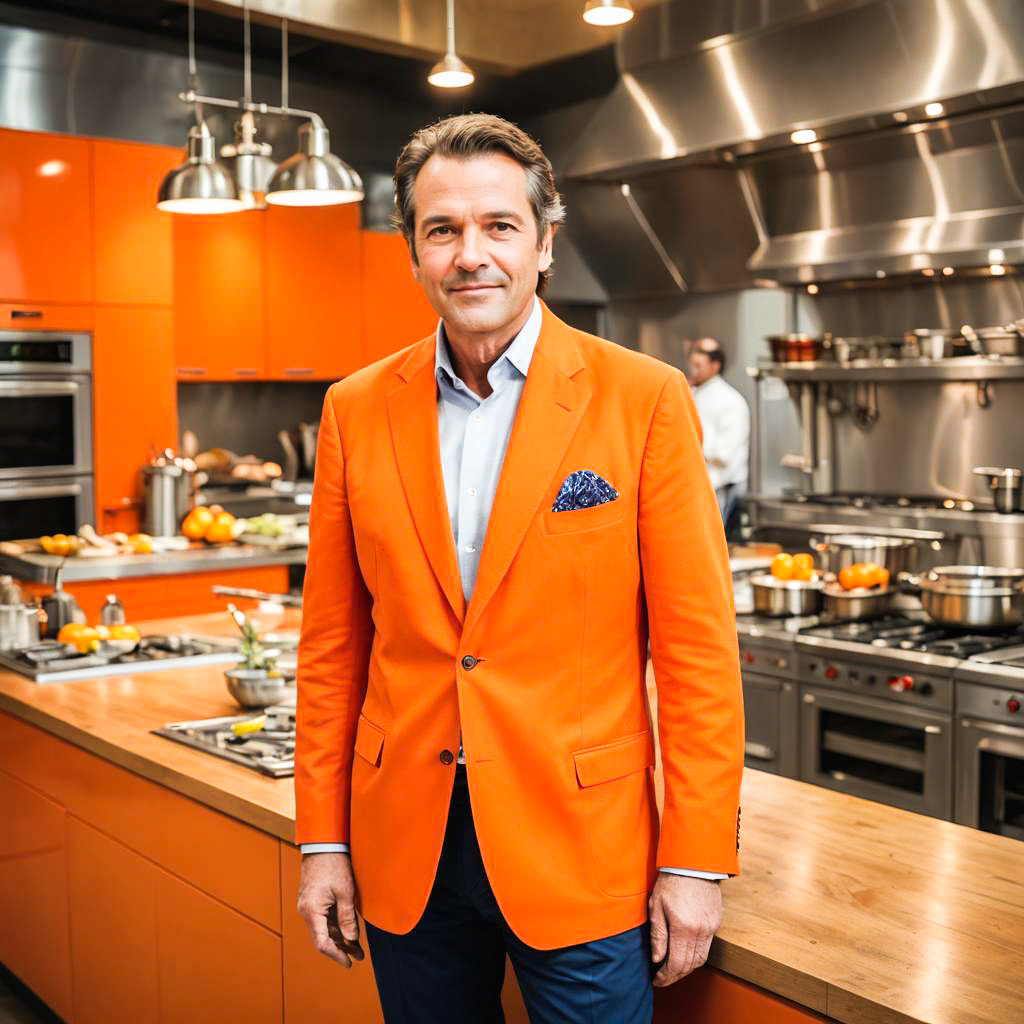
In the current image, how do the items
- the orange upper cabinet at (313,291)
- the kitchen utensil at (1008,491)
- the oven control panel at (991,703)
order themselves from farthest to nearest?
the orange upper cabinet at (313,291), the kitchen utensil at (1008,491), the oven control panel at (991,703)

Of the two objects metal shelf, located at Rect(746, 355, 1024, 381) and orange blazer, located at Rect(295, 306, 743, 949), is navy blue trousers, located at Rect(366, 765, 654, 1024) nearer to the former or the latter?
orange blazer, located at Rect(295, 306, 743, 949)

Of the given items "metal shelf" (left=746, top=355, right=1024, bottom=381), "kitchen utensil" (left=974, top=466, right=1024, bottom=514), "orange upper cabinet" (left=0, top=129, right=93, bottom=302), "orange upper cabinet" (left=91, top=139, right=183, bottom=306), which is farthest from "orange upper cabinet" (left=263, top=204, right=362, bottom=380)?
"kitchen utensil" (left=974, top=466, right=1024, bottom=514)

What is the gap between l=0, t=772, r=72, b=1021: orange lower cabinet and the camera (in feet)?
9.80

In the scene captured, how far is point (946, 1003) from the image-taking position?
4.50 feet

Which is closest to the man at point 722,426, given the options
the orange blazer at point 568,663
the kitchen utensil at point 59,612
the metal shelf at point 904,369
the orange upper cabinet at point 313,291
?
the metal shelf at point 904,369

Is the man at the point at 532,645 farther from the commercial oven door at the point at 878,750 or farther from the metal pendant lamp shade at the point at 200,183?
the metal pendant lamp shade at the point at 200,183

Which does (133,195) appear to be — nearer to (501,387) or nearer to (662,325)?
(662,325)

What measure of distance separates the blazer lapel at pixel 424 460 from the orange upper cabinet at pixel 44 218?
4755mm

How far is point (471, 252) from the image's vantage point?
59.4 inches

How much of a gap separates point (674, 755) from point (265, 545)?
169 inches

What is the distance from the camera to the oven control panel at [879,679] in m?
3.56

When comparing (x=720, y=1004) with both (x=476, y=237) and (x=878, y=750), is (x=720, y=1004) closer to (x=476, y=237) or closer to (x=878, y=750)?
(x=476, y=237)

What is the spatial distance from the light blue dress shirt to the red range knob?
7.71 feet

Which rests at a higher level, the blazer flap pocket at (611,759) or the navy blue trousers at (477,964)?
the blazer flap pocket at (611,759)
